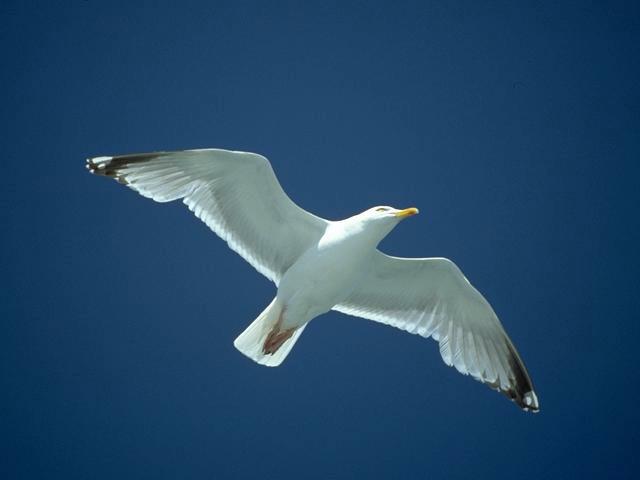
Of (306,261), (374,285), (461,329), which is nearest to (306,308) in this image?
(306,261)

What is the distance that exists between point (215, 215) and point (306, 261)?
0.67 metres

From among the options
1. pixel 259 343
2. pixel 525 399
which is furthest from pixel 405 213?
pixel 525 399

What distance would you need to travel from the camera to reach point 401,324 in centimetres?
629

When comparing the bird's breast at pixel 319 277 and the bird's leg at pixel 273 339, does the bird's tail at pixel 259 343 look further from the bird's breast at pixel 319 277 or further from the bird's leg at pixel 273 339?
the bird's breast at pixel 319 277

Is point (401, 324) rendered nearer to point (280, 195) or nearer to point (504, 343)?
point (504, 343)

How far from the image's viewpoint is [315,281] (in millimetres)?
5648

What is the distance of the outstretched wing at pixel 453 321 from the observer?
6.16 m

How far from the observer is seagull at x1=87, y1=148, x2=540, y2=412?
5.63m

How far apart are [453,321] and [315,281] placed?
1.15m

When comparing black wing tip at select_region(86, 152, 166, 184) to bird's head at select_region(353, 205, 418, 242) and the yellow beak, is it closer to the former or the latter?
bird's head at select_region(353, 205, 418, 242)

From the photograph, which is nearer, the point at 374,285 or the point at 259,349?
the point at 259,349

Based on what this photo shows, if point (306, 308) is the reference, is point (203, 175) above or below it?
above

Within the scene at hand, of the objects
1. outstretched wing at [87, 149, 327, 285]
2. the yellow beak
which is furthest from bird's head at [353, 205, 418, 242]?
outstretched wing at [87, 149, 327, 285]

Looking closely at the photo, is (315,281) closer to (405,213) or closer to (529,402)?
(405,213)
